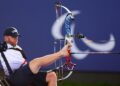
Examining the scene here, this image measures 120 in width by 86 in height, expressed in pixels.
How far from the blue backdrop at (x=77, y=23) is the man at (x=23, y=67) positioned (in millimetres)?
2536

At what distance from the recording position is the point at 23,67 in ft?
23.1

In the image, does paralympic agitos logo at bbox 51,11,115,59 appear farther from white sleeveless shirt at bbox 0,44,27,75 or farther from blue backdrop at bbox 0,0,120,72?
white sleeveless shirt at bbox 0,44,27,75

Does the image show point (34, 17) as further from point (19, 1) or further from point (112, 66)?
point (112, 66)

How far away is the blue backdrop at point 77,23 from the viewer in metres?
9.60

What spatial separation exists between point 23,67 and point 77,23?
2.87 meters

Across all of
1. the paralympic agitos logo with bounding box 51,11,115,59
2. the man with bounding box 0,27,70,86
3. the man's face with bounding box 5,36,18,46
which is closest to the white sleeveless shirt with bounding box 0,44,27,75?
the man with bounding box 0,27,70,86

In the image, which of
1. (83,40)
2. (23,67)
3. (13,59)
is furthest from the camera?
(83,40)

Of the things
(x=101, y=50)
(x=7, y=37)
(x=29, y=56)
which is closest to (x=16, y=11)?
(x=29, y=56)

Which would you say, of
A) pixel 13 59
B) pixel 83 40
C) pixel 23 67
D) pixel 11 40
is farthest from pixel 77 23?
pixel 23 67

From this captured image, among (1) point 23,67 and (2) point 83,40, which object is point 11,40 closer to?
(1) point 23,67

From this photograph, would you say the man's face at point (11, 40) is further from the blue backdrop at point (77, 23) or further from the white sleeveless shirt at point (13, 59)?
the blue backdrop at point (77, 23)

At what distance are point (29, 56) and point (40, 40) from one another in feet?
1.24

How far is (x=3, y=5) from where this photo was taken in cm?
1010

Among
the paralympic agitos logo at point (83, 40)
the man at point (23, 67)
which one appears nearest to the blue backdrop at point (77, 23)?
the paralympic agitos logo at point (83, 40)
